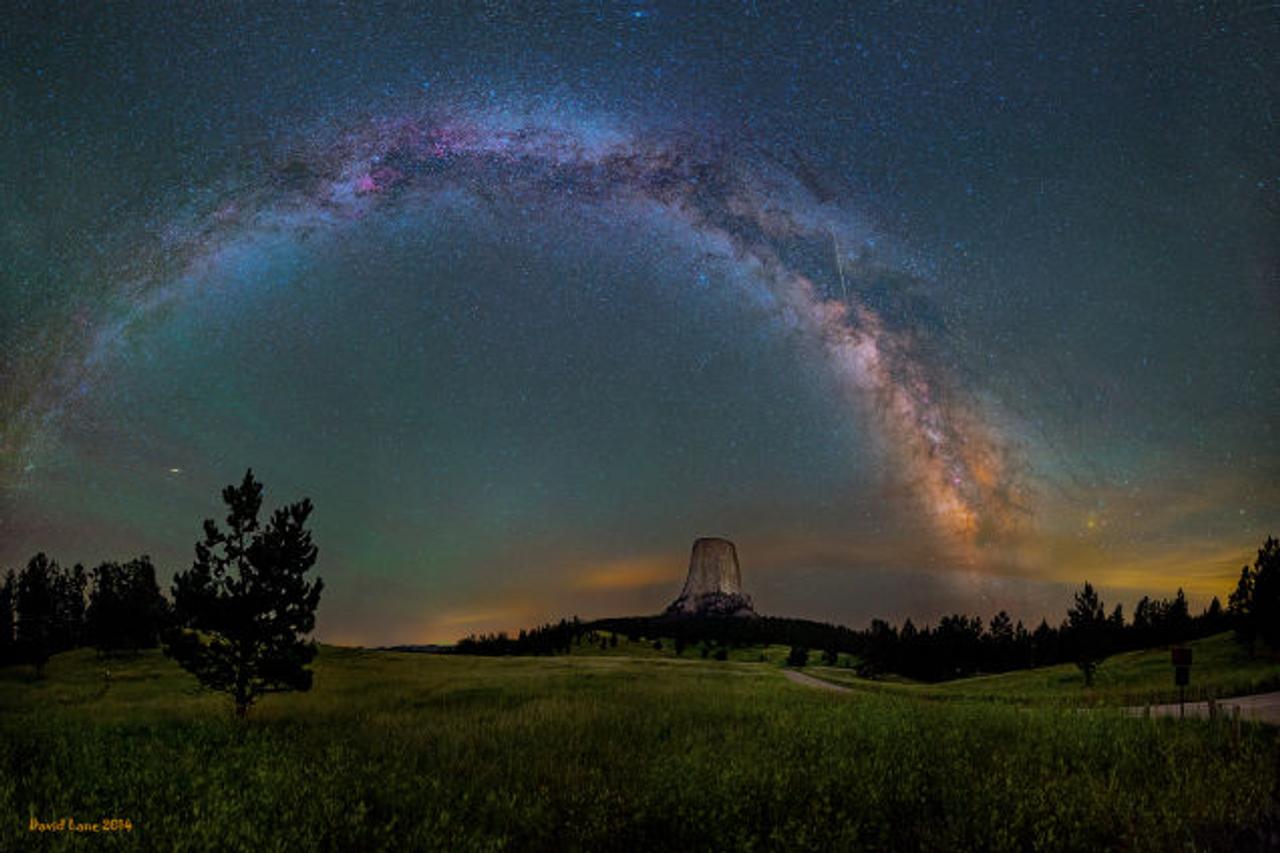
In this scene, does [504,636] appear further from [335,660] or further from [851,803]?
[851,803]

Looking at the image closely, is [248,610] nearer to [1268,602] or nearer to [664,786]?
[664,786]

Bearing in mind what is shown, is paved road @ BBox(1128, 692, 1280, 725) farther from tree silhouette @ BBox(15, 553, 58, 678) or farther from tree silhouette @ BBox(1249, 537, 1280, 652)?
tree silhouette @ BBox(15, 553, 58, 678)

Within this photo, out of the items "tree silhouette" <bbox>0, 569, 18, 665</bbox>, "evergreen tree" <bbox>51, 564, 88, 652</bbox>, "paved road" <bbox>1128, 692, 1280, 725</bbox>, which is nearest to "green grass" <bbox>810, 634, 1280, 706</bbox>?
"paved road" <bbox>1128, 692, 1280, 725</bbox>

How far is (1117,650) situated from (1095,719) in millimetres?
101026

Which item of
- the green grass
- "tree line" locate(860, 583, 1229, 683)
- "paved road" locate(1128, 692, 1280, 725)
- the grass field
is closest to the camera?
the grass field

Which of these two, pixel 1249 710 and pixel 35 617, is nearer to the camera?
pixel 1249 710

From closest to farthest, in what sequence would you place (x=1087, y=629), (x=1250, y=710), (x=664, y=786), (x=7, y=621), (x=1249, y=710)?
(x=664, y=786)
(x=1250, y=710)
(x=1249, y=710)
(x=1087, y=629)
(x=7, y=621)

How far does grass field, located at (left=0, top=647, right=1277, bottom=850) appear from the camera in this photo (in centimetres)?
→ 579

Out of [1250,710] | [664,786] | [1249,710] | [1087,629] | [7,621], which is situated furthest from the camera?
[7,621]

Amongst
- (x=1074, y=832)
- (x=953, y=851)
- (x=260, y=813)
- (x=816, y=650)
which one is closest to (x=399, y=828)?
(x=260, y=813)

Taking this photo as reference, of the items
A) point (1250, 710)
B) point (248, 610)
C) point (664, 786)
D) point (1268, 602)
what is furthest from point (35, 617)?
point (1268, 602)

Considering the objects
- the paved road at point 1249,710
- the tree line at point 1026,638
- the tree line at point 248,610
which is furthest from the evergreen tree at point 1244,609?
the tree line at point 248,610

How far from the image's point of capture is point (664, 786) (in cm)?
700

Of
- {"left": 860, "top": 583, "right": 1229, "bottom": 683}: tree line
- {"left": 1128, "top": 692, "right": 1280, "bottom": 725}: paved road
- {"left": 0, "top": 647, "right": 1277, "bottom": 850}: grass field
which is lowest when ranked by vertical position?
{"left": 860, "top": 583, "right": 1229, "bottom": 683}: tree line
